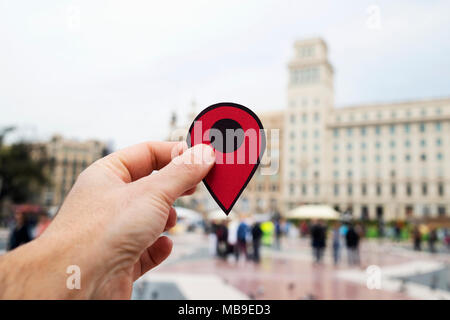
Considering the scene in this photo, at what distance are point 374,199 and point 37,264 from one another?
67407mm

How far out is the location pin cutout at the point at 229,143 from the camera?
1.20m

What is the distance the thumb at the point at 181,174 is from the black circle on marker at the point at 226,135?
6 cm

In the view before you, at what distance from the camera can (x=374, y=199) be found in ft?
205

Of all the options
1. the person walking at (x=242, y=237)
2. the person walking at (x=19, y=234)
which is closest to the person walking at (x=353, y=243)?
the person walking at (x=242, y=237)

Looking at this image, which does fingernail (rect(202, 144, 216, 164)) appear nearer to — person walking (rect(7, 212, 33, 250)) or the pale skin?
the pale skin

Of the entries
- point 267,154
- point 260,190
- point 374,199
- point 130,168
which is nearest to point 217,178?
point 267,154

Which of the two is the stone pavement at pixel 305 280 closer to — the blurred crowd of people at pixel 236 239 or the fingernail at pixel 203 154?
the blurred crowd of people at pixel 236 239

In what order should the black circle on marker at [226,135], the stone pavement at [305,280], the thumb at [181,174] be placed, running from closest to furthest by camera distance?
the thumb at [181,174], the black circle on marker at [226,135], the stone pavement at [305,280]

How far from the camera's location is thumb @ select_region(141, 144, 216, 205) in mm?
1098

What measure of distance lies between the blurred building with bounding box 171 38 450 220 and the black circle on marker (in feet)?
189

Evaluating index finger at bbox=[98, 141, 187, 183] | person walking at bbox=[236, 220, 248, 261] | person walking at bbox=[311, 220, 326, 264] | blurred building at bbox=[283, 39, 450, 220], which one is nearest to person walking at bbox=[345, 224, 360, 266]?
person walking at bbox=[311, 220, 326, 264]

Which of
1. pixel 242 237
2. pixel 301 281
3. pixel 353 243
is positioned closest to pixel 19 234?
pixel 301 281

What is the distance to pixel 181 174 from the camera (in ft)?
3.68

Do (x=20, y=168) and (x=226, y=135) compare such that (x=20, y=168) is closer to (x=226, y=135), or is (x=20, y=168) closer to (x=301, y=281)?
(x=301, y=281)
